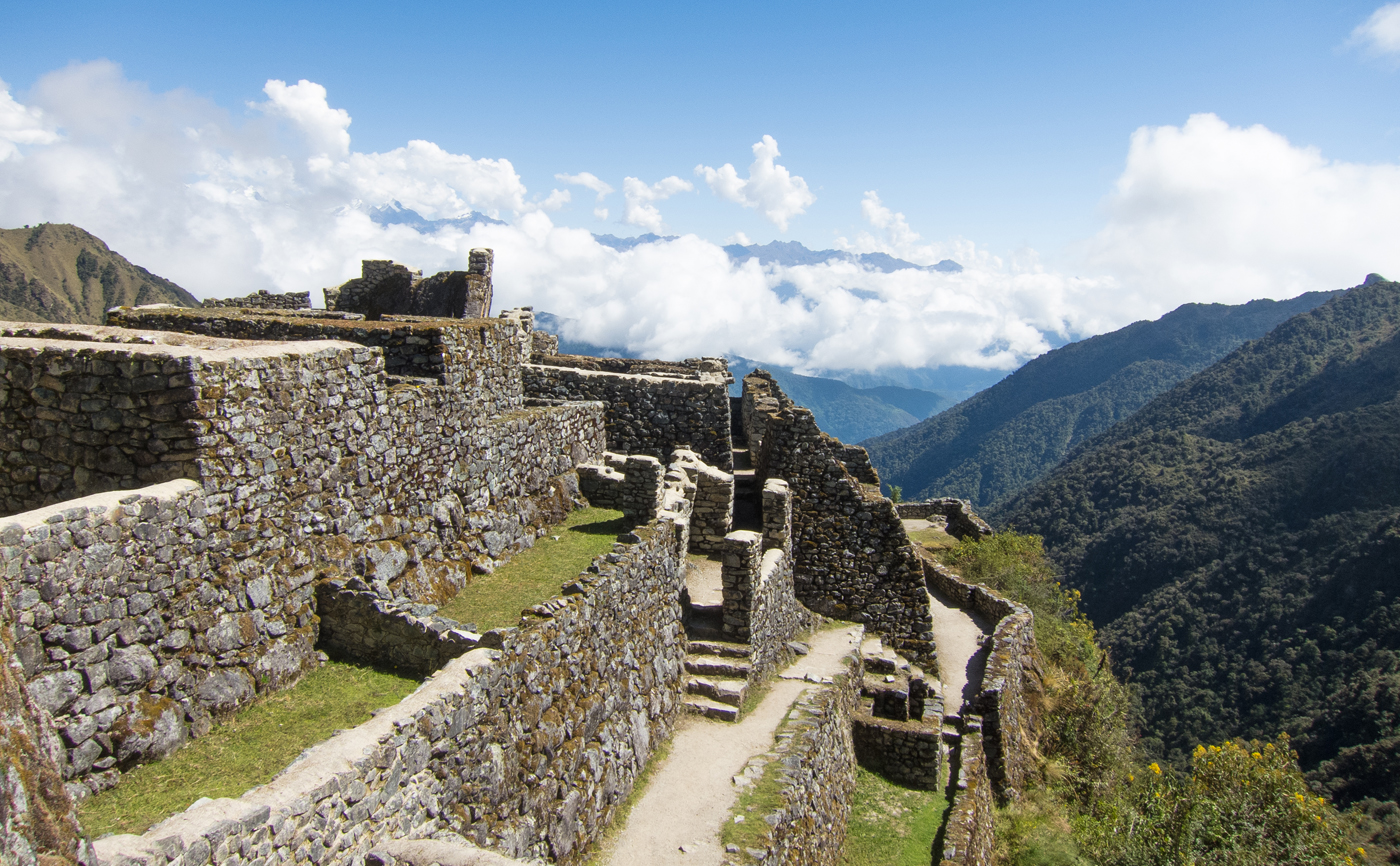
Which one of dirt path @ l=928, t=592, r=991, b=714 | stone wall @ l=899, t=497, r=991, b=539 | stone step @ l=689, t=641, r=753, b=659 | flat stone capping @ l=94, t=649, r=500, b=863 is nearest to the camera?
flat stone capping @ l=94, t=649, r=500, b=863

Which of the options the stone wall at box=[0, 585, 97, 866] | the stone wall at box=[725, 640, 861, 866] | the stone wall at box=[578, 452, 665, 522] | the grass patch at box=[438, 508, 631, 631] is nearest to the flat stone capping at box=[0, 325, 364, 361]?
the grass patch at box=[438, 508, 631, 631]

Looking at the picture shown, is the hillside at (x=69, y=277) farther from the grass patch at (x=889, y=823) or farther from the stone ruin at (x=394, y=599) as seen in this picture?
the grass patch at (x=889, y=823)

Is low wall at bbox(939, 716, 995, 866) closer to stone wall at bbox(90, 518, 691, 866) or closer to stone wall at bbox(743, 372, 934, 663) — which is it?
stone wall at bbox(90, 518, 691, 866)

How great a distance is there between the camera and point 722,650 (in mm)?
11789

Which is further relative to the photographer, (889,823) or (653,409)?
(653,409)

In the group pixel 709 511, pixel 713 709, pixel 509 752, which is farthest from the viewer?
pixel 709 511

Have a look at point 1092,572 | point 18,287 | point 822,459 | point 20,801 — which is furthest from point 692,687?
point 18,287

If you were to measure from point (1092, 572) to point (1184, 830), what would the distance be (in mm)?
85864

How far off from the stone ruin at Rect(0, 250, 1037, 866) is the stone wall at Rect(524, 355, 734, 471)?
1370 millimetres

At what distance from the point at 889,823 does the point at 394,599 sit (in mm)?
8152

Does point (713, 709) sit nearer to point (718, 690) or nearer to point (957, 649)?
point (718, 690)

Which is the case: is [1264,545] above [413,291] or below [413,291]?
below

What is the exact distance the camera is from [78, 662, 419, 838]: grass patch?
548 cm

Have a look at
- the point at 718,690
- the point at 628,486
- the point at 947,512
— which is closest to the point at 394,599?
the point at 718,690
